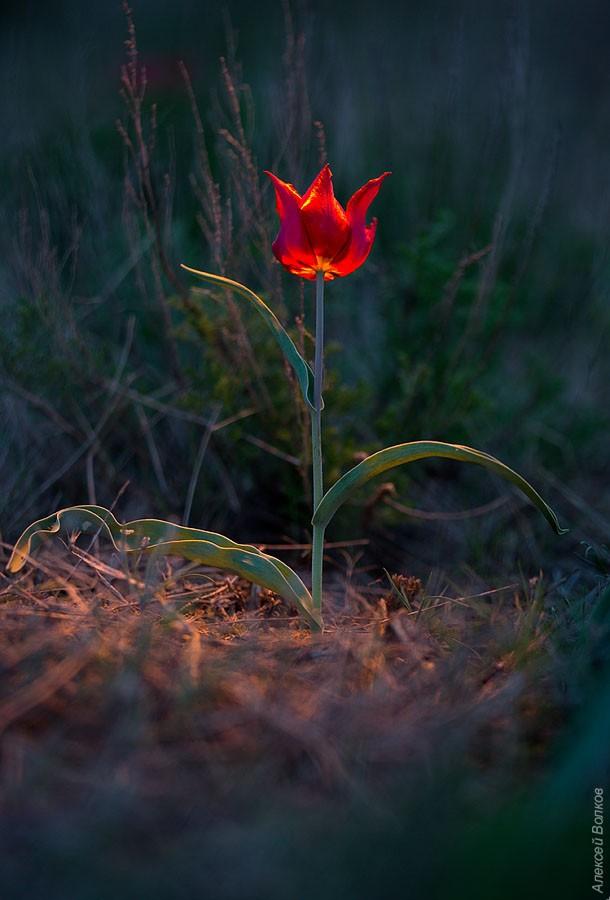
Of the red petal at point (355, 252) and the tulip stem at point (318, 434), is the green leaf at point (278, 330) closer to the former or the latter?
the tulip stem at point (318, 434)

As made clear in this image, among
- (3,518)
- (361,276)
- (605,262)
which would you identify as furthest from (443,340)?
(3,518)

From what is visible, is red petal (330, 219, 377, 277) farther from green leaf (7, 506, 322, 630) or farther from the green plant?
green leaf (7, 506, 322, 630)

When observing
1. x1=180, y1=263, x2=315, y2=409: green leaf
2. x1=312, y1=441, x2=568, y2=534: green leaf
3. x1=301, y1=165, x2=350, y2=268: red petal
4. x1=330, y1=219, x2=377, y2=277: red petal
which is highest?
x1=301, y1=165, x2=350, y2=268: red petal

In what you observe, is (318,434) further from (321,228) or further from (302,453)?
(302,453)

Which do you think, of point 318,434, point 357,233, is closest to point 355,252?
point 357,233

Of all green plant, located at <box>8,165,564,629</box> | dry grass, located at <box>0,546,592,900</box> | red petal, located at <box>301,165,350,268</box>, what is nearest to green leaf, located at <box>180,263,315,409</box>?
green plant, located at <box>8,165,564,629</box>

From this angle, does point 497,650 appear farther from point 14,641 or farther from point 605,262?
point 605,262

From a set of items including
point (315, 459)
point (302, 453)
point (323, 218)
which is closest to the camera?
point (323, 218)
